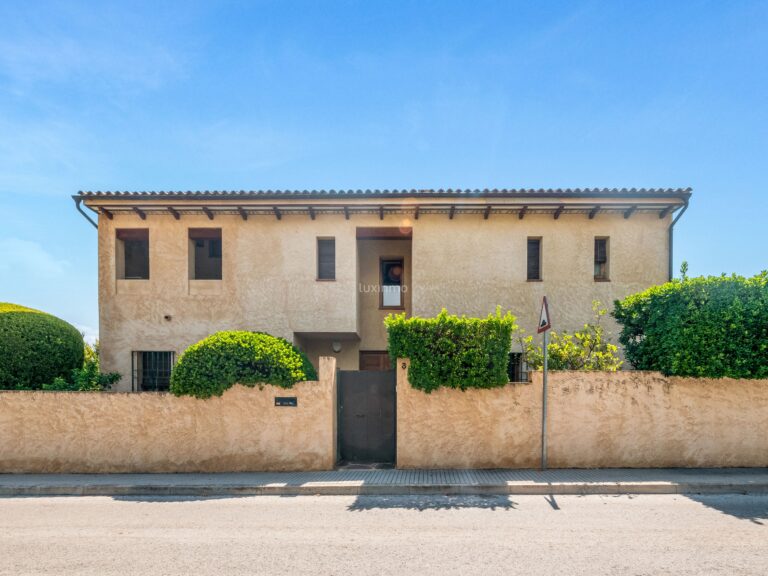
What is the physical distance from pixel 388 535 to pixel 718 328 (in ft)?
22.9

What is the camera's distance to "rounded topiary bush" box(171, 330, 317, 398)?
861cm

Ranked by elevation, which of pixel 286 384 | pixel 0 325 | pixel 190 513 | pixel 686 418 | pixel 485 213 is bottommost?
pixel 190 513

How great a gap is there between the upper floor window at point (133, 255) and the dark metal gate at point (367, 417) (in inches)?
300

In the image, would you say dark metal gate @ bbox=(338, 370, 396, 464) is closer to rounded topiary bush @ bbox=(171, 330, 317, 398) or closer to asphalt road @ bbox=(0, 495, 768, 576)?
rounded topiary bush @ bbox=(171, 330, 317, 398)

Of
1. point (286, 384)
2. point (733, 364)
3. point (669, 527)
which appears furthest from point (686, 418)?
point (286, 384)

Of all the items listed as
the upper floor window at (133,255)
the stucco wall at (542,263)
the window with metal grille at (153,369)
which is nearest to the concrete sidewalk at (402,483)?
the window with metal grille at (153,369)

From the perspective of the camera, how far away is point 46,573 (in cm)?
468

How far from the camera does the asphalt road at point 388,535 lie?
471 cm

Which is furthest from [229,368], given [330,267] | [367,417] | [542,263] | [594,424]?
[542,263]

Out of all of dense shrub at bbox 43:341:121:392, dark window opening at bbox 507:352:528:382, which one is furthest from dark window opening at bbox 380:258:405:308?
dense shrub at bbox 43:341:121:392

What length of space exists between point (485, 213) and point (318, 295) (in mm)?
4863

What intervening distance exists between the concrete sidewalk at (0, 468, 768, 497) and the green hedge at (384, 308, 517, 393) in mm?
1653

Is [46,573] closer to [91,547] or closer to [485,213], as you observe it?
[91,547]

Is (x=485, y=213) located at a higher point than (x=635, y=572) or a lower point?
higher
